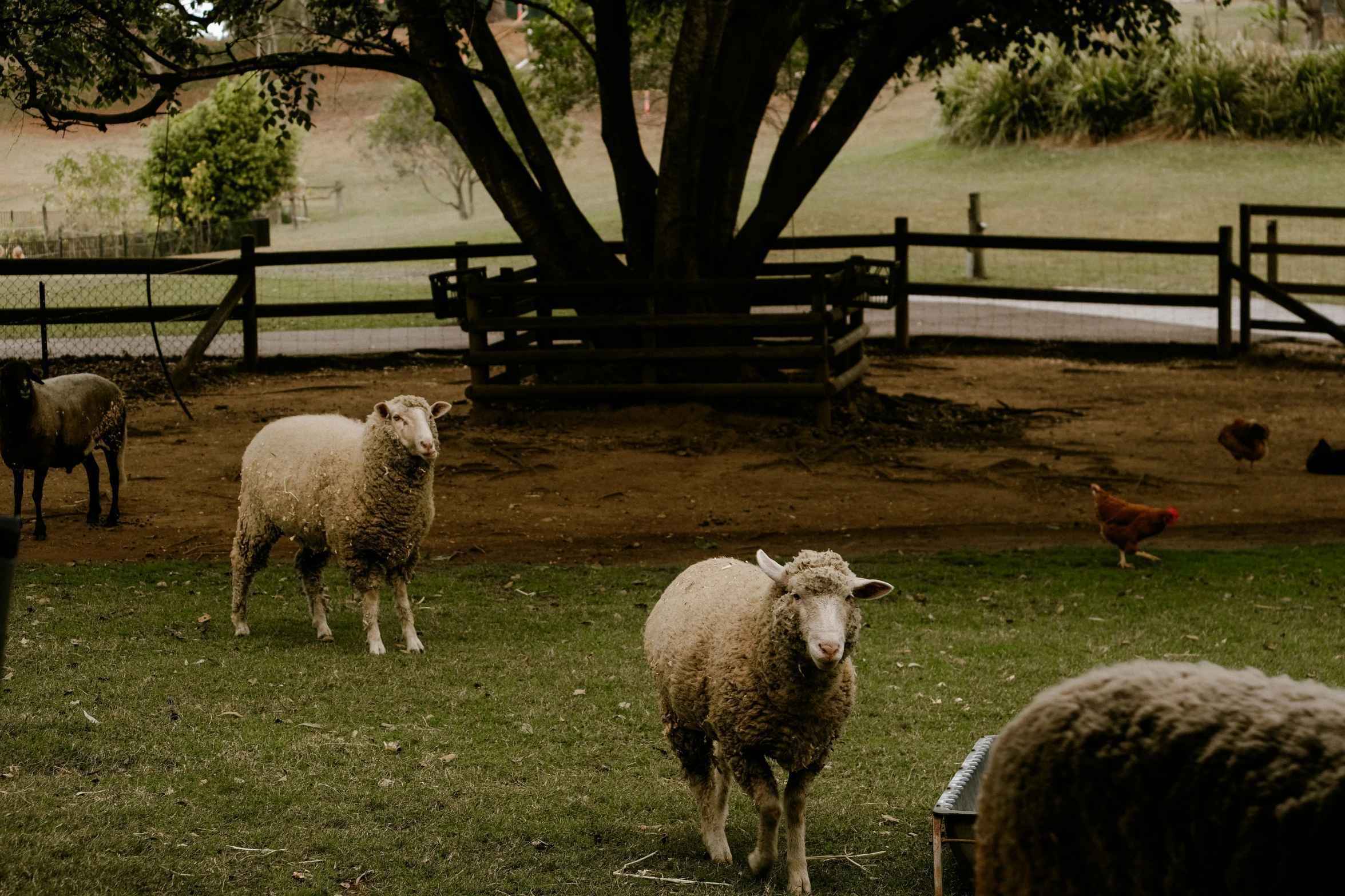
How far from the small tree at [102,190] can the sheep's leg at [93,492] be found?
2314cm

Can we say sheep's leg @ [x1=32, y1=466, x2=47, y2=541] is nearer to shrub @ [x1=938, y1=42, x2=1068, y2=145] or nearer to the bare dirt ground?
the bare dirt ground

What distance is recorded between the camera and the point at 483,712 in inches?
259

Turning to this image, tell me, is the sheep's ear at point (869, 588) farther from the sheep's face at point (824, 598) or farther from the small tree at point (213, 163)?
the small tree at point (213, 163)

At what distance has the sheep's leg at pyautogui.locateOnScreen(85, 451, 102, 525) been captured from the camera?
10.7 meters

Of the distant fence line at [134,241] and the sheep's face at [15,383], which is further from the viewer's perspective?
the distant fence line at [134,241]

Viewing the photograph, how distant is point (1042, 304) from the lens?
84.1 ft

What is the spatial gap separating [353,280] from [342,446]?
2372cm

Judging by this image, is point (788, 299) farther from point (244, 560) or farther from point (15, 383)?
point (244, 560)

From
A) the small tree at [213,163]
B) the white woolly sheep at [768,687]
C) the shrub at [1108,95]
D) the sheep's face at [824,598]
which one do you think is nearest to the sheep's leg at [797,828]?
the white woolly sheep at [768,687]

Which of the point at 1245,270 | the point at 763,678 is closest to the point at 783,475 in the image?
the point at 763,678

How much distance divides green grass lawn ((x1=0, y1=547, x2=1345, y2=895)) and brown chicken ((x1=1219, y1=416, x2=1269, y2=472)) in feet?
8.26

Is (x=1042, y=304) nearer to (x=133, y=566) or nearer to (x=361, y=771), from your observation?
(x=133, y=566)

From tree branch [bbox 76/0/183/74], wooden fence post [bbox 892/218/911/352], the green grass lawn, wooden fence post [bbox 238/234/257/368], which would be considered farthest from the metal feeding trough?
wooden fence post [bbox 892/218/911/352]

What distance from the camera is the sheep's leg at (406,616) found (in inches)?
298
